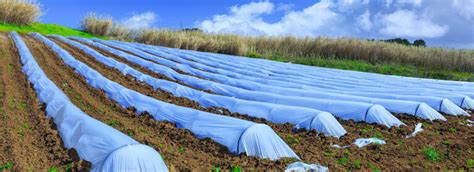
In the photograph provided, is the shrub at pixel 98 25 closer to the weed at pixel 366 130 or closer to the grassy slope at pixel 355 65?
the grassy slope at pixel 355 65

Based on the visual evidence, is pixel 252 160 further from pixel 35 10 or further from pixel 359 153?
pixel 35 10

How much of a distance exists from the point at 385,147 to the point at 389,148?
1.9 inches

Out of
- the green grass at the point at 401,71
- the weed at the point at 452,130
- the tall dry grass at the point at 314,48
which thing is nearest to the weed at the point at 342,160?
the weed at the point at 452,130

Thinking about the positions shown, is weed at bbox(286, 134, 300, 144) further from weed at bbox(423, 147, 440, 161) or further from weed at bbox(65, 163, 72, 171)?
weed at bbox(65, 163, 72, 171)

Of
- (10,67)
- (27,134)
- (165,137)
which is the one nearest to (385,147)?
(165,137)

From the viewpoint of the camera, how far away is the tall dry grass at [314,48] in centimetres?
1831

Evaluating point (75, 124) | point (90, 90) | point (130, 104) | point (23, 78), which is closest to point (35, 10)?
point (23, 78)

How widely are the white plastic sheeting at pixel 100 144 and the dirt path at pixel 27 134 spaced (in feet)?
0.40

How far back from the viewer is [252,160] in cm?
396

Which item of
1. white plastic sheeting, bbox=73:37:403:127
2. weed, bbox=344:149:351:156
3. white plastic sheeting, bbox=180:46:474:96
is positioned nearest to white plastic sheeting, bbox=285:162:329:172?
weed, bbox=344:149:351:156

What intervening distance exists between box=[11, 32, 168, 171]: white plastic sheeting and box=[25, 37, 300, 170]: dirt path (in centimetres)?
24

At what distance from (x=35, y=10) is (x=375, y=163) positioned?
2110 centimetres

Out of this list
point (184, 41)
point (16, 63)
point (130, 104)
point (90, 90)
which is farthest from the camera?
point (184, 41)

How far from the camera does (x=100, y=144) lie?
3.76 metres
